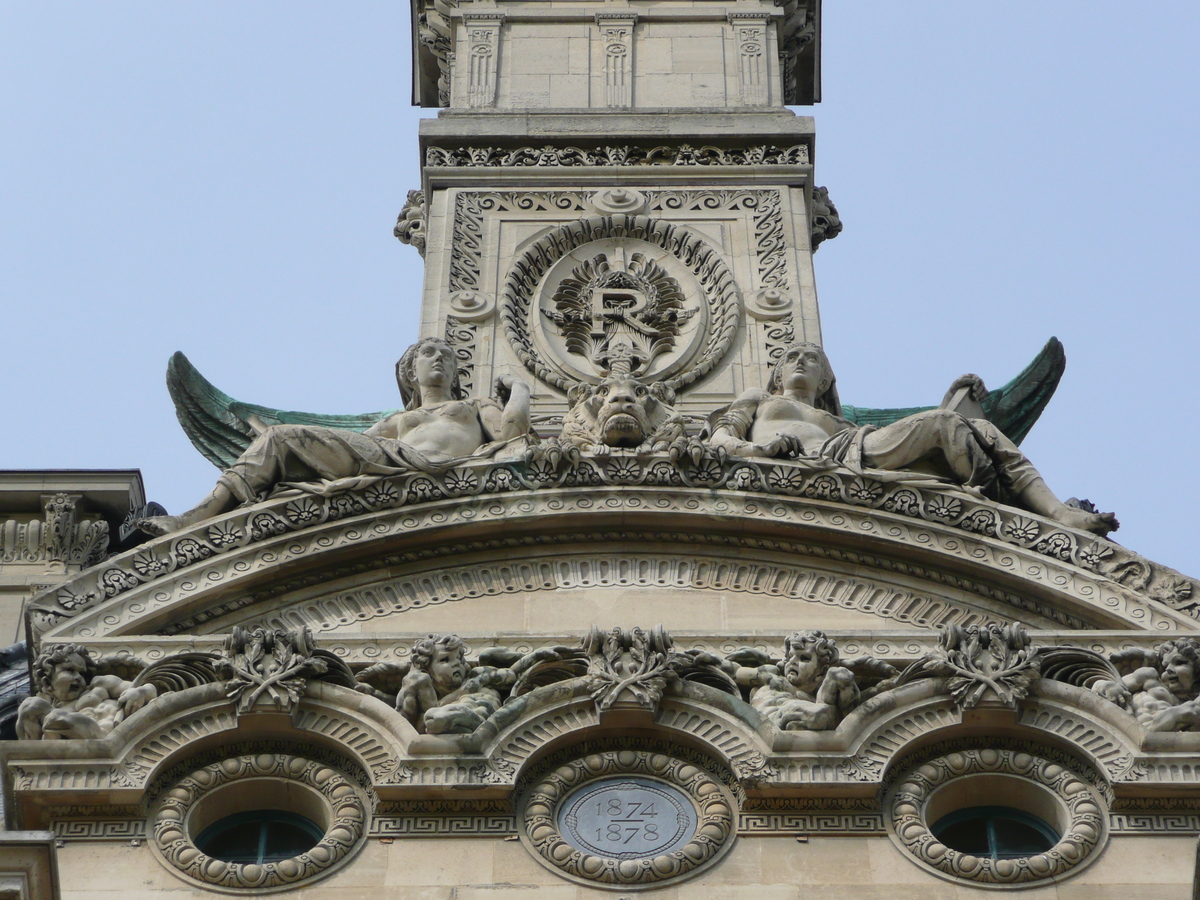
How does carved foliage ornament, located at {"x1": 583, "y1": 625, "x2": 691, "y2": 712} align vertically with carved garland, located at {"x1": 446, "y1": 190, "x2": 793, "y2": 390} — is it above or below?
below

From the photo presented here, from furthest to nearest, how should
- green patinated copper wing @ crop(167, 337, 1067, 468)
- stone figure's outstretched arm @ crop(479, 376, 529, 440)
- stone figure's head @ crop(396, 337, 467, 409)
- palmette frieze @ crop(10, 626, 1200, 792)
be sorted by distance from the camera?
green patinated copper wing @ crop(167, 337, 1067, 468) → stone figure's head @ crop(396, 337, 467, 409) → stone figure's outstretched arm @ crop(479, 376, 529, 440) → palmette frieze @ crop(10, 626, 1200, 792)

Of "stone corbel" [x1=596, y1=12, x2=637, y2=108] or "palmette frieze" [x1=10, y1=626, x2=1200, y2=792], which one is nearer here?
"palmette frieze" [x1=10, y1=626, x2=1200, y2=792]

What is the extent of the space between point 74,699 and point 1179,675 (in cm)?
795

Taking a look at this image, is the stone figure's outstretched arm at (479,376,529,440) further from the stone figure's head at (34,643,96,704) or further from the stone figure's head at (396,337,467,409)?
the stone figure's head at (34,643,96,704)

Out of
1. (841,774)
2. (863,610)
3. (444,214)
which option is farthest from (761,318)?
(841,774)

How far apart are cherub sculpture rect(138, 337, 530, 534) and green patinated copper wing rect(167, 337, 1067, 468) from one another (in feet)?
4.14

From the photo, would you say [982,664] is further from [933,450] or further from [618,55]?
[618,55]

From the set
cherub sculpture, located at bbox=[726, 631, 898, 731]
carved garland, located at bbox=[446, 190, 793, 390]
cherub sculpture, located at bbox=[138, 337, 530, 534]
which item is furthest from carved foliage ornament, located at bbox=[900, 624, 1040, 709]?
carved garland, located at bbox=[446, 190, 793, 390]

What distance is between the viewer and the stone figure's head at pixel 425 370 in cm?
2741

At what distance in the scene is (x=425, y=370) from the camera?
90.0 ft

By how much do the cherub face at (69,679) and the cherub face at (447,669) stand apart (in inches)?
101

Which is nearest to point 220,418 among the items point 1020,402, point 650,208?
point 650,208

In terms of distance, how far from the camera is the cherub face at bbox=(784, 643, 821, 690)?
23031mm

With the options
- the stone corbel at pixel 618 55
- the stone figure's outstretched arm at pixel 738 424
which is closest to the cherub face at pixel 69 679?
the stone figure's outstretched arm at pixel 738 424
